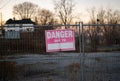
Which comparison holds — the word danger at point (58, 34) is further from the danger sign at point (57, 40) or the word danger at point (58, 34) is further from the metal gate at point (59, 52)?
the metal gate at point (59, 52)

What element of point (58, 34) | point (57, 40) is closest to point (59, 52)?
point (57, 40)

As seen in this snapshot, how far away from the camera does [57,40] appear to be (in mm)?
9078

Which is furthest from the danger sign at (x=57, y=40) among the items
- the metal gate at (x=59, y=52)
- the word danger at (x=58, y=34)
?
the metal gate at (x=59, y=52)

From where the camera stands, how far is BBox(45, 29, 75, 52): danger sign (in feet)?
29.7

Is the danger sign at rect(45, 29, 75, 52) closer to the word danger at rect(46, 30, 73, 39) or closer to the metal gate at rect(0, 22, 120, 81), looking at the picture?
the word danger at rect(46, 30, 73, 39)

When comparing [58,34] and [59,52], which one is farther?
[59,52]

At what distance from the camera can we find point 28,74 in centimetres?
1138

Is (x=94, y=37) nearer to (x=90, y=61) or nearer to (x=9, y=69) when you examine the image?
(x=9, y=69)

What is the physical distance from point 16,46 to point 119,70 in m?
6.55

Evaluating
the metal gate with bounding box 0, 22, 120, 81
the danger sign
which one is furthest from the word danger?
the metal gate with bounding box 0, 22, 120, 81

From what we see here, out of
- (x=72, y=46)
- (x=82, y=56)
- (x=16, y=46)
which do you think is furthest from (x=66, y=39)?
(x=16, y=46)

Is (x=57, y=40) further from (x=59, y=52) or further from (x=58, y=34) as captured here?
(x=59, y=52)

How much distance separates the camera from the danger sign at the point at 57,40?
9.06 metres

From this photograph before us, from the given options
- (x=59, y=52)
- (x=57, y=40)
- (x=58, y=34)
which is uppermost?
(x=58, y=34)
